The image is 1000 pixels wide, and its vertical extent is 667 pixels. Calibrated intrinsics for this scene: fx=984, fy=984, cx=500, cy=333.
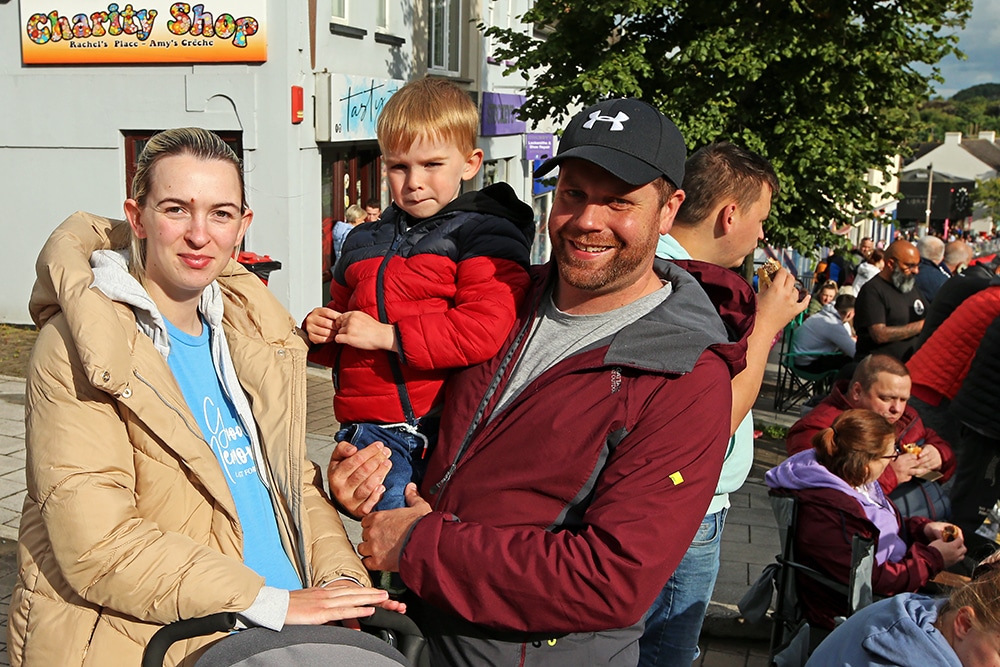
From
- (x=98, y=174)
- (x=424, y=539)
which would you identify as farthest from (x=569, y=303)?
(x=98, y=174)

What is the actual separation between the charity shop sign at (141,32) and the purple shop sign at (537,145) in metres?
9.08

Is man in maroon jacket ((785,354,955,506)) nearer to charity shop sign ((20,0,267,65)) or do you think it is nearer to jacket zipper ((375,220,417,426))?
jacket zipper ((375,220,417,426))

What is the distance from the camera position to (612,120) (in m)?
2.20

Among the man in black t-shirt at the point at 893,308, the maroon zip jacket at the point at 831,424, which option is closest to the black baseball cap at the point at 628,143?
the maroon zip jacket at the point at 831,424

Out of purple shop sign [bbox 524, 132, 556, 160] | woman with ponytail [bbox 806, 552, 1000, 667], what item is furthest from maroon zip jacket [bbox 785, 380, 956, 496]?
purple shop sign [bbox 524, 132, 556, 160]

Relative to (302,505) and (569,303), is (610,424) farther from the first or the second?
(302,505)

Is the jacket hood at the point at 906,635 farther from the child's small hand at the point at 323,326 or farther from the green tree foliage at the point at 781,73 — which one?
the green tree foliage at the point at 781,73

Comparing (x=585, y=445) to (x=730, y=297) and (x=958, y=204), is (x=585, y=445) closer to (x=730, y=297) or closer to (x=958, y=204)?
(x=730, y=297)

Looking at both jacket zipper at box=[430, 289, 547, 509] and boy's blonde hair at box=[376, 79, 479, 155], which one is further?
boy's blonde hair at box=[376, 79, 479, 155]

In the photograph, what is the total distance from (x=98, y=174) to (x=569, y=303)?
36.2ft

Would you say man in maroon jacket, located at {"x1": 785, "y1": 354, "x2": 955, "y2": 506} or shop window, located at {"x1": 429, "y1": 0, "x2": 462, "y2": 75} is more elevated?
shop window, located at {"x1": 429, "y1": 0, "x2": 462, "y2": 75}

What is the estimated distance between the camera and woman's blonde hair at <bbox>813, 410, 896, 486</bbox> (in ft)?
13.8

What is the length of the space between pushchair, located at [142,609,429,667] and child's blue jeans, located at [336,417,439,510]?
51 cm

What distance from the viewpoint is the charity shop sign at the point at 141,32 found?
11.0 m
